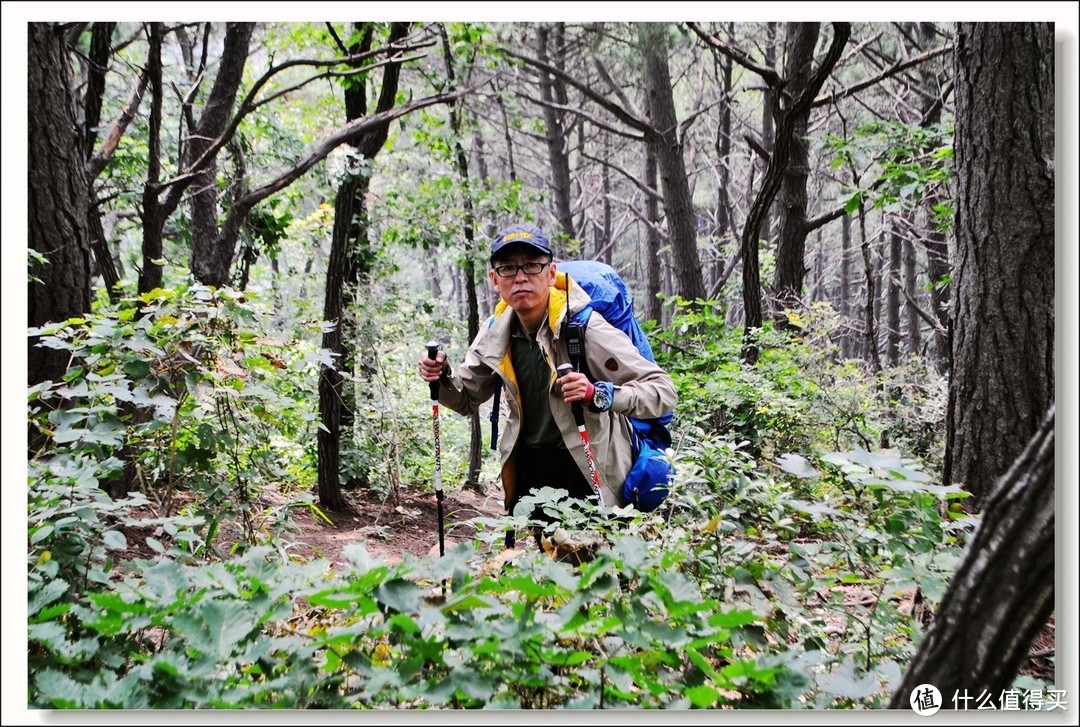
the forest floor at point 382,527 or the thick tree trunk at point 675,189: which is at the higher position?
the thick tree trunk at point 675,189

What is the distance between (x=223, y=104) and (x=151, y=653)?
5.69m

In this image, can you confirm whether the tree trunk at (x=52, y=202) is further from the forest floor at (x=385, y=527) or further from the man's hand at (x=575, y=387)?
the man's hand at (x=575, y=387)

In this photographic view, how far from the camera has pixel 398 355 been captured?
8812mm

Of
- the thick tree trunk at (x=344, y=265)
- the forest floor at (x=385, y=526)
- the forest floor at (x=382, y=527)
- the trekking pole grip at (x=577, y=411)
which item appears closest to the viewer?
the trekking pole grip at (x=577, y=411)

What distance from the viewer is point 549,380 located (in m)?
3.57

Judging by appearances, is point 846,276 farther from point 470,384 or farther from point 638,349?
point 470,384

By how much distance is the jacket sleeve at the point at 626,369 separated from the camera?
332cm

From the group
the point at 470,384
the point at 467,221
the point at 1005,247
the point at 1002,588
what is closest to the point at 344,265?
the point at 467,221

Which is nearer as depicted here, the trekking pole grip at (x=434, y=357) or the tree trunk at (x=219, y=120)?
the trekking pole grip at (x=434, y=357)

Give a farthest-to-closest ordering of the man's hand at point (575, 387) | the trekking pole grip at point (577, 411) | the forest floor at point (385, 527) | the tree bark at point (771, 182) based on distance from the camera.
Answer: the forest floor at point (385, 527) < the tree bark at point (771, 182) < the trekking pole grip at point (577, 411) < the man's hand at point (575, 387)

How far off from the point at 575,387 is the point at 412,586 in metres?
1.47

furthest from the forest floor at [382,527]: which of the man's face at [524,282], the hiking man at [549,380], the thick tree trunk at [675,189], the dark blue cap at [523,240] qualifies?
the thick tree trunk at [675,189]

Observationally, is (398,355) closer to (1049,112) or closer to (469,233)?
(469,233)

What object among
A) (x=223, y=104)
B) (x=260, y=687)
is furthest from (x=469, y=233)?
(x=260, y=687)
